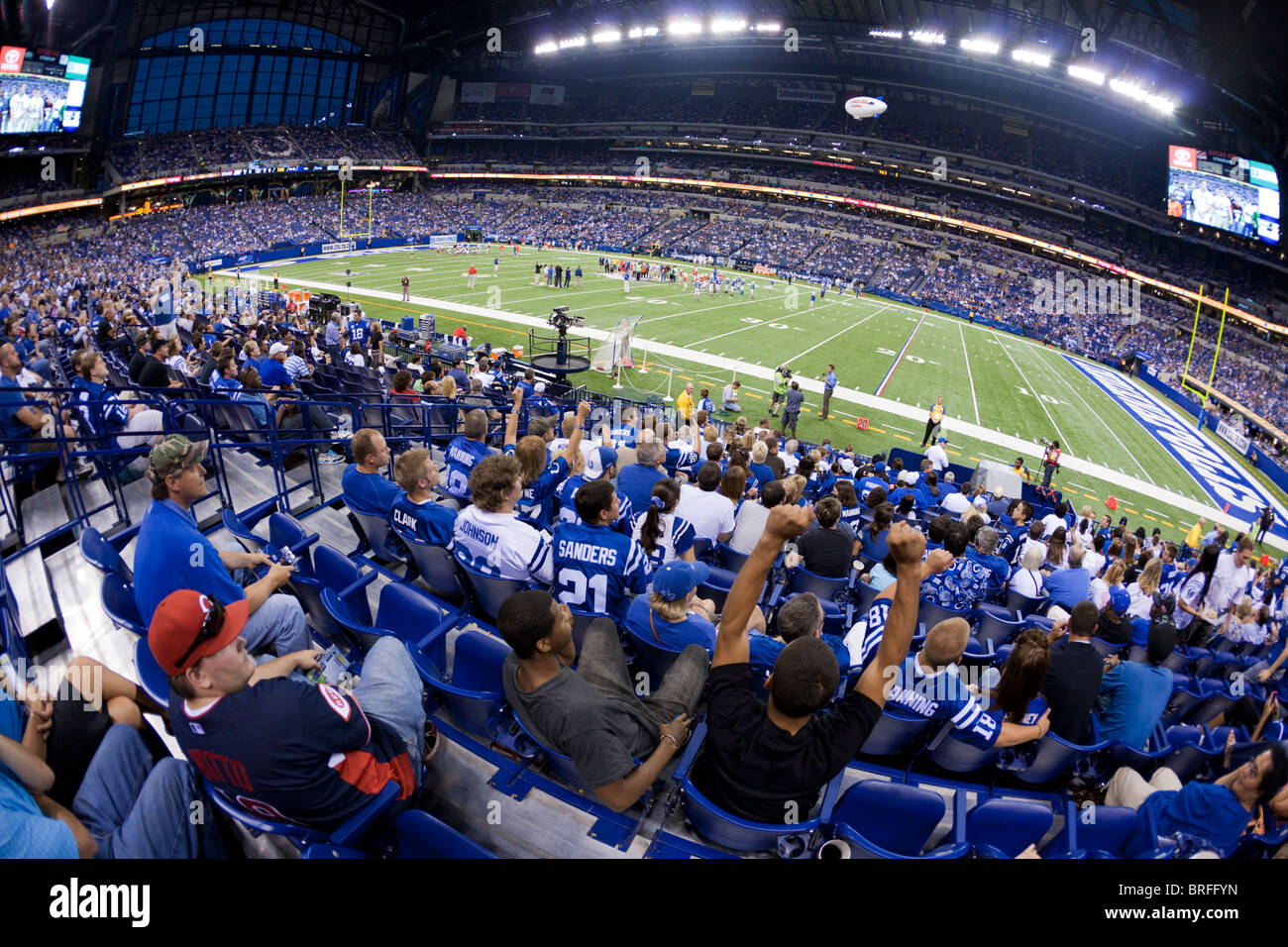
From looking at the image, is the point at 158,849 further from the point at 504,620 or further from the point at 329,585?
the point at 329,585

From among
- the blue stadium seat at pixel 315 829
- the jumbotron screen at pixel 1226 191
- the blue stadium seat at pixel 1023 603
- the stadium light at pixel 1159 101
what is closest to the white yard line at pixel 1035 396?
the blue stadium seat at pixel 1023 603

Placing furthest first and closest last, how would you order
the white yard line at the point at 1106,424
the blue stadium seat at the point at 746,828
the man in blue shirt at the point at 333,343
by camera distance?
1. the white yard line at the point at 1106,424
2. the man in blue shirt at the point at 333,343
3. the blue stadium seat at the point at 746,828

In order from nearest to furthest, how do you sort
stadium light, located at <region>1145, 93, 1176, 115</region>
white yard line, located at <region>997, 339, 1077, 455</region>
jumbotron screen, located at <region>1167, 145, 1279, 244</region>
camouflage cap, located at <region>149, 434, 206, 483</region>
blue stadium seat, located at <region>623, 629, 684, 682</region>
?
camouflage cap, located at <region>149, 434, 206, 483</region>, blue stadium seat, located at <region>623, 629, 684, 682</region>, white yard line, located at <region>997, 339, 1077, 455</region>, jumbotron screen, located at <region>1167, 145, 1279, 244</region>, stadium light, located at <region>1145, 93, 1176, 115</region>

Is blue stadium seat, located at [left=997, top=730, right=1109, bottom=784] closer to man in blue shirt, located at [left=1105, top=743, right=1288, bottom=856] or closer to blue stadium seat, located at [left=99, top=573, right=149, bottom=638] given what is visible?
man in blue shirt, located at [left=1105, top=743, right=1288, bottom=856]

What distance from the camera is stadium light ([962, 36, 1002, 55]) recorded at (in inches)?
1865

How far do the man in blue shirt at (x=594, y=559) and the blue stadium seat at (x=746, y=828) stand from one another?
4.58ft

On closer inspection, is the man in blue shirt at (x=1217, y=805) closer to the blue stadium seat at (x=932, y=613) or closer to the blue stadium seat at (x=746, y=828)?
the blue stadium seat at (x=746, y=828)

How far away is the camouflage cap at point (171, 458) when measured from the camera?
13.4 ft

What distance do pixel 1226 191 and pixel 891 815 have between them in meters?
63.7

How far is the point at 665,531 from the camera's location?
597 cm

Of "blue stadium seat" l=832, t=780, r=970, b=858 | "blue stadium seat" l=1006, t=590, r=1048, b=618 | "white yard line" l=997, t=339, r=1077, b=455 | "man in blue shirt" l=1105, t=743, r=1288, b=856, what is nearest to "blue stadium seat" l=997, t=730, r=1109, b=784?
"man in blue shirt" l=1105, t=743, r=1288, b=856

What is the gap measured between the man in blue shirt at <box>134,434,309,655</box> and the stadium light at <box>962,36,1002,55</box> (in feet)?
200

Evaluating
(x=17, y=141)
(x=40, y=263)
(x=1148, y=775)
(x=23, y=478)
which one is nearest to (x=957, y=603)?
(x=1148, y=775)

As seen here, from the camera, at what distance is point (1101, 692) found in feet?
16.8
